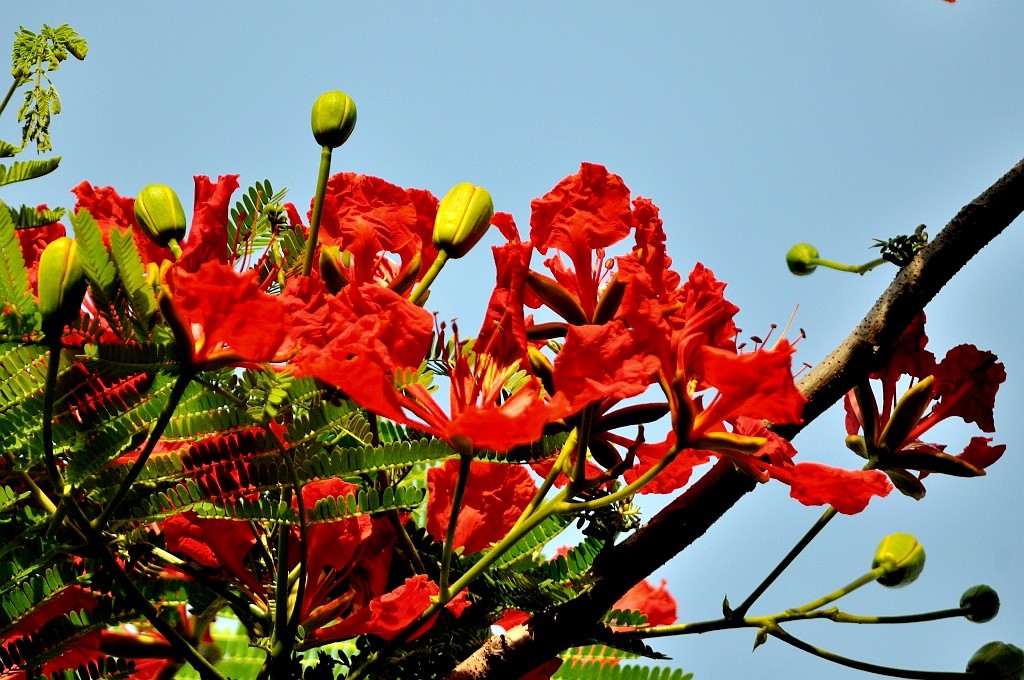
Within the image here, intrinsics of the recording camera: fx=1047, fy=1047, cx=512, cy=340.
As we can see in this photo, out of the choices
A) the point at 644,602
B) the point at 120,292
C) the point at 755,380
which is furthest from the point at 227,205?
the point at 644,602

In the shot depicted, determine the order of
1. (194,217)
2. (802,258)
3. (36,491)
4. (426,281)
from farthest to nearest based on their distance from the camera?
(802,258) → (194,217) → (426,281) → (36,491)

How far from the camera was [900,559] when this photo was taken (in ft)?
5.24

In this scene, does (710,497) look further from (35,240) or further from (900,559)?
(35,240)

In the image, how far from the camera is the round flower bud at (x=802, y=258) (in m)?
1.85

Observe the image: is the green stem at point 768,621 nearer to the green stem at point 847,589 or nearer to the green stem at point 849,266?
the green stem at point 847,589

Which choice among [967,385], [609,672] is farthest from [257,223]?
[967,385]

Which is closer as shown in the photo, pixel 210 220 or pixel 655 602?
pixel 210 220

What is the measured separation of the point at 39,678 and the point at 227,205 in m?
0.72

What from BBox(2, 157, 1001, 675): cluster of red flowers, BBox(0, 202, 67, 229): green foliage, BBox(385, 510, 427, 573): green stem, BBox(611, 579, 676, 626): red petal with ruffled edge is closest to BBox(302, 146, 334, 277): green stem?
BBox(2, 157, 1001, 675): cluster of red flowers

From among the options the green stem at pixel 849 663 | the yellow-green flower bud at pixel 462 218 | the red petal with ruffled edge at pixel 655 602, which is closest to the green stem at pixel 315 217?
the yellow-green flower bud at pixel 462 218

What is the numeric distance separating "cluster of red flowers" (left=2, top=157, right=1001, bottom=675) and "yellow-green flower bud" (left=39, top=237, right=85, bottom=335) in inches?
4.2

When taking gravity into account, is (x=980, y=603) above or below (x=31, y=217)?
below

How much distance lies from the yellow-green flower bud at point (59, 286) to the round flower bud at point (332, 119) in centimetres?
44

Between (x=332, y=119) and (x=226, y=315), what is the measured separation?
1.37 feet
